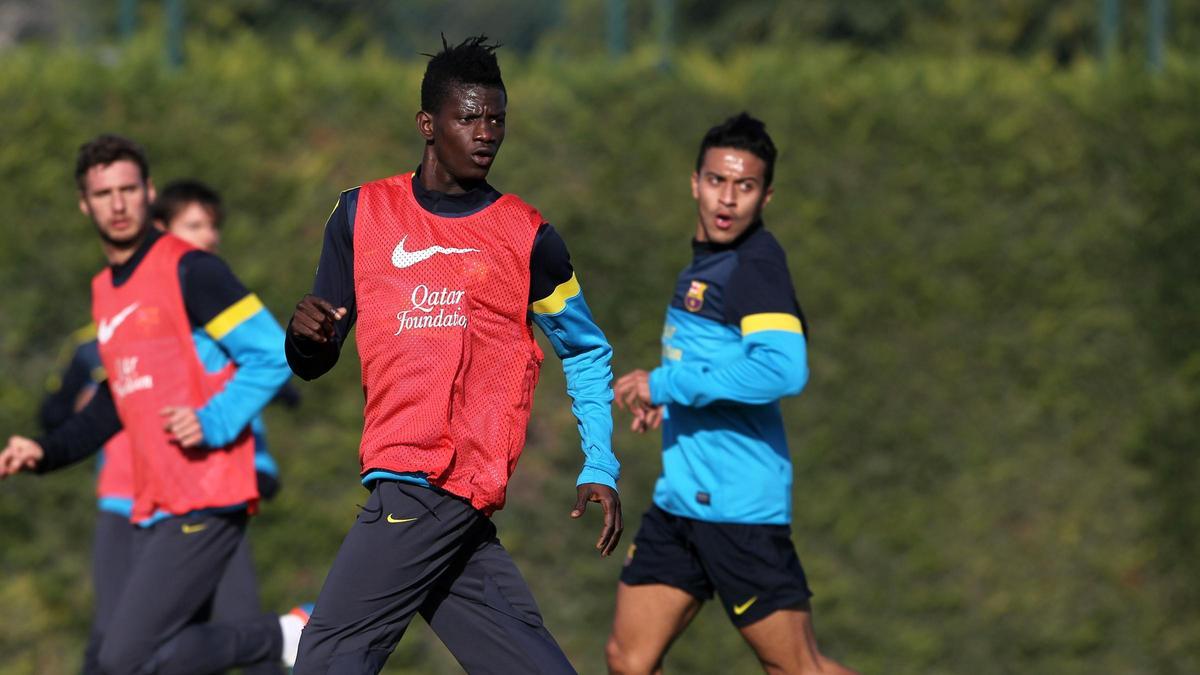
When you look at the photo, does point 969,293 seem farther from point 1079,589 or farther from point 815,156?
point 1079,589

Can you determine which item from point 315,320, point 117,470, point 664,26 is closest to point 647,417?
point 315,320

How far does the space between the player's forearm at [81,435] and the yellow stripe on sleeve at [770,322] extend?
2.42m

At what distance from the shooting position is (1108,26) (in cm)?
1055

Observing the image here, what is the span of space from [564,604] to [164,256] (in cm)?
355

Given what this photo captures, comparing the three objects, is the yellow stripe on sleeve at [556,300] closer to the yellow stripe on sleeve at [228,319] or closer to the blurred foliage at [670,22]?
the yellow stripe on sleeve at [228,319]

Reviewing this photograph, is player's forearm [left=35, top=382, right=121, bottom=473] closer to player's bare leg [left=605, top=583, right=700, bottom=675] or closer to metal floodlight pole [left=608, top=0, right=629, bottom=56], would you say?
player's bare leg [left=605, top=583, right=700, bottom=675]

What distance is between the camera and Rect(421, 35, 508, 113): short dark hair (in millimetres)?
4379

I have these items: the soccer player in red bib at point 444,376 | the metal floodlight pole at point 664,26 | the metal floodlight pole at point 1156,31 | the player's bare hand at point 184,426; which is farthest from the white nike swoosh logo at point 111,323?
the metal floodlight pole at point 1156,31

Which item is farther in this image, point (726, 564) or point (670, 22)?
point (670, 22)

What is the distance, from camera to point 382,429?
4.34 meters

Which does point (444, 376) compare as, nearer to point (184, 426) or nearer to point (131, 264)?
point (184, 426)

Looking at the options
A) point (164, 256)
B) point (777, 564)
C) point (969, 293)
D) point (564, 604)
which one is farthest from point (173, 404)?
point (969, 293)

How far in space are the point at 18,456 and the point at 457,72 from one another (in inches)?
105

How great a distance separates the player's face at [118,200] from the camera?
238 inches
